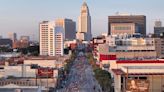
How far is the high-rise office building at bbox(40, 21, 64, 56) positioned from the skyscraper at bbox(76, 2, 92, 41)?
45.7m

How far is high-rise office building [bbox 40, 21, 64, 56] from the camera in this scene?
193 ft

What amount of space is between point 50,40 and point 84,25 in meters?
53.6

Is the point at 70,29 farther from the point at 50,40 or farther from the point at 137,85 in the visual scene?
the point at 137,85

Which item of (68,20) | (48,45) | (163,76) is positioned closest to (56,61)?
(48,45)

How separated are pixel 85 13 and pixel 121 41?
5520 cm

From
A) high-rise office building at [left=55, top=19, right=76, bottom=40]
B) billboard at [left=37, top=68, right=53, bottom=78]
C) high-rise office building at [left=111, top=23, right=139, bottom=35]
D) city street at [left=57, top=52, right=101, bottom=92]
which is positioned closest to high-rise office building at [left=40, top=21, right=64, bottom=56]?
high-rise office building at [left=111, top=23, right=139, bottom=35]

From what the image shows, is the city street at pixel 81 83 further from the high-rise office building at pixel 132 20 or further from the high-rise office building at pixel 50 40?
the high-rise office building at pixel 132 20

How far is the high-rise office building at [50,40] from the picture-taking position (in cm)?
5897

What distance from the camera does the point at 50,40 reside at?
196 feet

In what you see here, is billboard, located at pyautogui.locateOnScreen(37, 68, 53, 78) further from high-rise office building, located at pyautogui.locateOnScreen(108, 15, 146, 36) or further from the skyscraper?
the skyscraper

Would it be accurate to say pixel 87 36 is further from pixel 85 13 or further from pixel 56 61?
pixel 56 61

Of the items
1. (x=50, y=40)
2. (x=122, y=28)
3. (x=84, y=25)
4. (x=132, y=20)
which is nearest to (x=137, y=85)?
(x=50, y=40)

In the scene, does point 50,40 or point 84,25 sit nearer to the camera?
point 50,40

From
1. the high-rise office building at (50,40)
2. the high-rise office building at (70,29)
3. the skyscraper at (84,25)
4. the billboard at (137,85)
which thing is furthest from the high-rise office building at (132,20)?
the billboard at (137,85)
